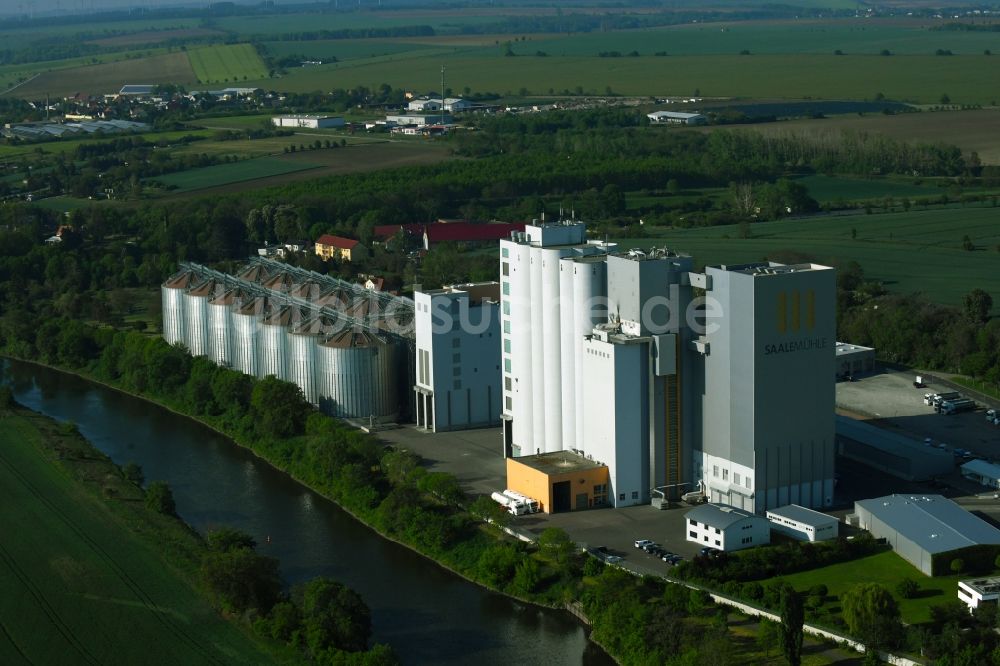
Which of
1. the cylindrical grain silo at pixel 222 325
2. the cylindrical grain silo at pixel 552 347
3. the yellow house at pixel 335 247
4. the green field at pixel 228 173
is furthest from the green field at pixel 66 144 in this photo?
the cylindrical grain silo at pixel 552 347

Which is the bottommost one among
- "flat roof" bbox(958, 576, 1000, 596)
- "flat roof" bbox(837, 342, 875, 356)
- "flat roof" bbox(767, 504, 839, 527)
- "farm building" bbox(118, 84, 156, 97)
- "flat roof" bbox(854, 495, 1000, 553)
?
"flat roof" bbox(767, 504, 839, 527)

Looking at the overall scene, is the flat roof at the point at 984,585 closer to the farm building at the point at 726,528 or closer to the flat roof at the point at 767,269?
the farm building at the point at 726,528

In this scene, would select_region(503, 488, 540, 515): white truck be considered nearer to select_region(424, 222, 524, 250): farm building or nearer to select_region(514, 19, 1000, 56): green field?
select_region(424, 222, 524, 250): farm building

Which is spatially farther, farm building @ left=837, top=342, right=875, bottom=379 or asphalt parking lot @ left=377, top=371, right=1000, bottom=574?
farm building @ left=837, top=342, right=875, bottom=379

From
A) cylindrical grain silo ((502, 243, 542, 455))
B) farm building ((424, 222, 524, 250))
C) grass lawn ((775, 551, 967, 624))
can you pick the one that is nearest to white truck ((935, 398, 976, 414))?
cylindrical grain silo ((502, 243, 542, 455))

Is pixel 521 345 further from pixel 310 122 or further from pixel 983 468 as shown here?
pixel 310 122

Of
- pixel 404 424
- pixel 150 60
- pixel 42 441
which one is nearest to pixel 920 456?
pixel 404 424

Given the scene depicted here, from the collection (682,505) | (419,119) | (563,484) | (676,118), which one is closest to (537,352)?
(563,484)
